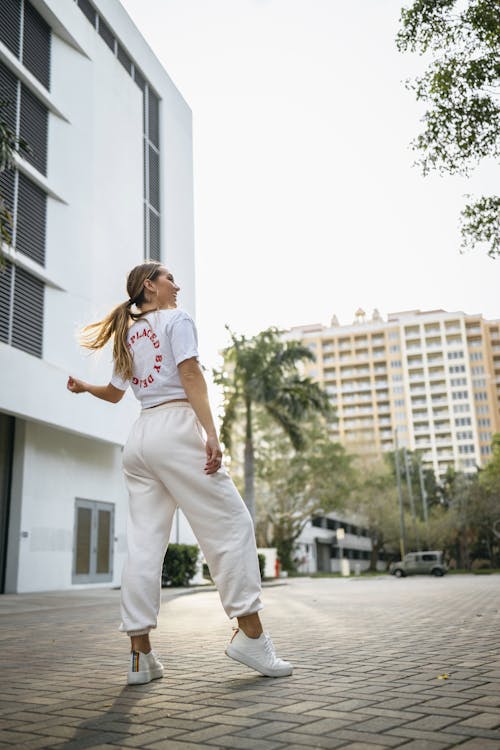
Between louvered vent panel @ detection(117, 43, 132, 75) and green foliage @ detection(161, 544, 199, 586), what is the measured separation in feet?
57.5

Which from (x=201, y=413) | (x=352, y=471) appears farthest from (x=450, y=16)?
(x=352, y=471)

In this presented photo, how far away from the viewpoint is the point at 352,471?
41.5 m

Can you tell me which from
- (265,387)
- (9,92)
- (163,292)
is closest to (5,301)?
(9,92)

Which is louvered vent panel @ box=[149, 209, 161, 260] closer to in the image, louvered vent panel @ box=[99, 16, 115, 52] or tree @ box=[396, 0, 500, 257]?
louvered vent panel @ box=[99, 16, 115, 52]

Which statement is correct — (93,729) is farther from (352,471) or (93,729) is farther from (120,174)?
(352,471)

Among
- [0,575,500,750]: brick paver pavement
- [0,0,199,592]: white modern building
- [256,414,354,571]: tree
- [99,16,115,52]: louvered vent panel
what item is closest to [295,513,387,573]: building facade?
[256,414,354,571]: tree

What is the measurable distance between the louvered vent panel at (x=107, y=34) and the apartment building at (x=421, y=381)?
85774 millimetres

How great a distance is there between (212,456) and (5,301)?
50.1 ft

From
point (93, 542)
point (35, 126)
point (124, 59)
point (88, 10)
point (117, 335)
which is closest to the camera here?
point (117, 335)

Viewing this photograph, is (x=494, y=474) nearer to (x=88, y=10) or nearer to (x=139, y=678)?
(x=88, y=10)

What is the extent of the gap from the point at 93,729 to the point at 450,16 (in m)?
12.3

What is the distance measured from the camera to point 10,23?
63.0 ft

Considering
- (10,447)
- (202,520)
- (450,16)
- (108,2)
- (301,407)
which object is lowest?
(202,520)

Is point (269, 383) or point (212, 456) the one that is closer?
point (212, 456)
